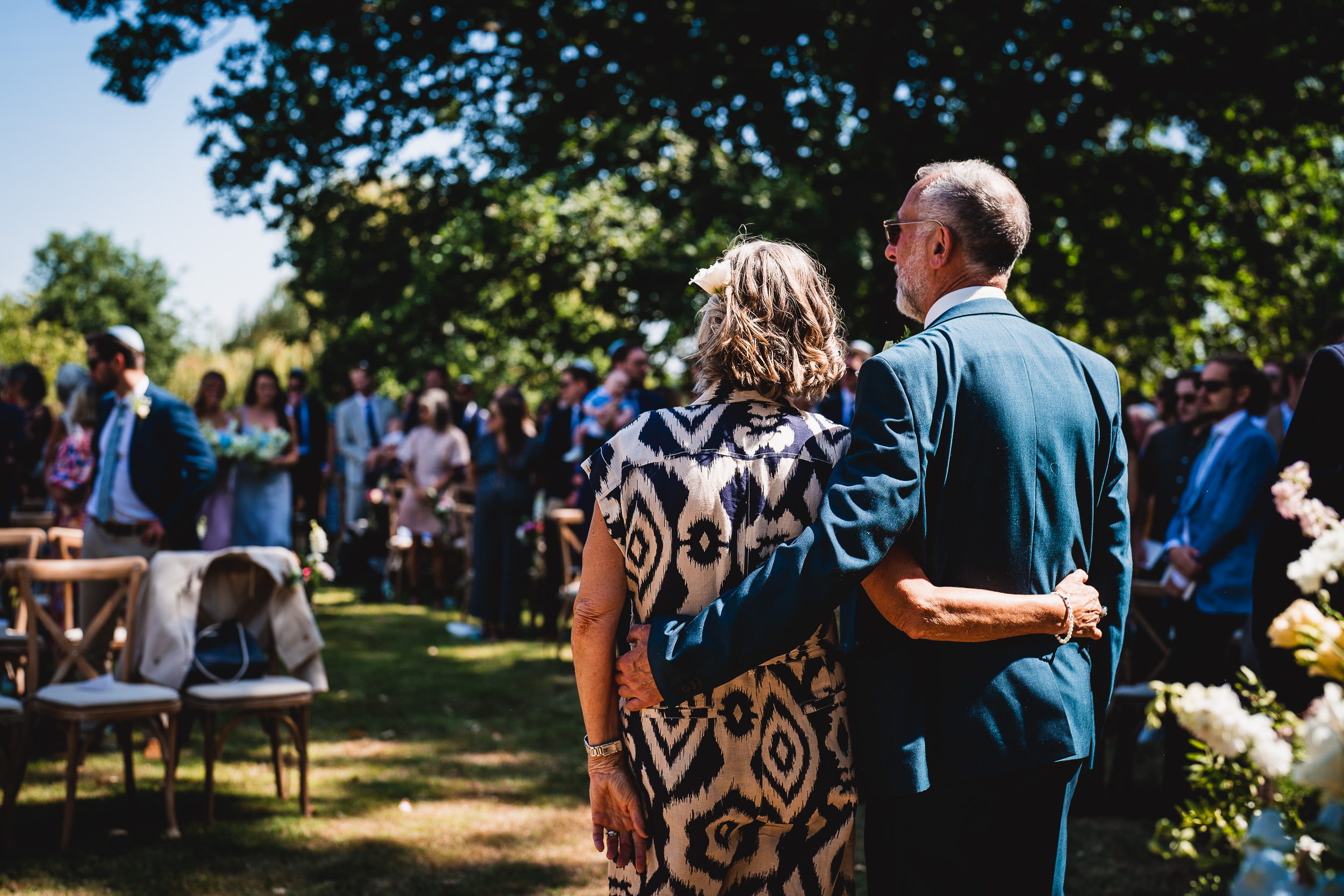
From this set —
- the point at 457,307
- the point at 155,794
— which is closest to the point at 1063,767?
the point at 155,794

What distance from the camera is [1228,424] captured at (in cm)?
529

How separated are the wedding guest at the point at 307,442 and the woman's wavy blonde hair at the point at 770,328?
10.8m

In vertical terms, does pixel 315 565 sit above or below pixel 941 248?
below

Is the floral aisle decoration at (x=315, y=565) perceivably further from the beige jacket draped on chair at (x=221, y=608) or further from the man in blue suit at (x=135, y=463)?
the beige jacket draped on chair at (x=221, y=608)

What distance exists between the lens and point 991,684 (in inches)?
79.6

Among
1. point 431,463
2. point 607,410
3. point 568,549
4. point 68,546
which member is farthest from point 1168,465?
point 431,463

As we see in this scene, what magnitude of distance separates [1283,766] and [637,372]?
7618 mm

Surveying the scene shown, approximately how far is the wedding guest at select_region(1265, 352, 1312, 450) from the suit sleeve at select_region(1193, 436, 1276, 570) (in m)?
1.62

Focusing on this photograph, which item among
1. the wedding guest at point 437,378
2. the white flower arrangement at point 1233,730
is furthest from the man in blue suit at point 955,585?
the wedding guest at point 437,378

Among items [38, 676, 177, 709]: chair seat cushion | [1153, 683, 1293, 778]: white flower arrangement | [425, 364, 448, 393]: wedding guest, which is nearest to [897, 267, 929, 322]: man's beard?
[1153, 683, 1293, 778]: white flower arrangement

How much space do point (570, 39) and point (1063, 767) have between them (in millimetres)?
11490

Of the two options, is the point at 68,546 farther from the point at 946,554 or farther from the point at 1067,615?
the point at 1067,615

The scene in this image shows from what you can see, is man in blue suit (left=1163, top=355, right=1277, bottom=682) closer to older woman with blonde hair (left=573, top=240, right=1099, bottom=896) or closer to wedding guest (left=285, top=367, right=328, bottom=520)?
older woman with blonde hair (left=573, top=240, right=1099, bottom=896)

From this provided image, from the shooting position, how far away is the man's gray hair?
7.07 feet
